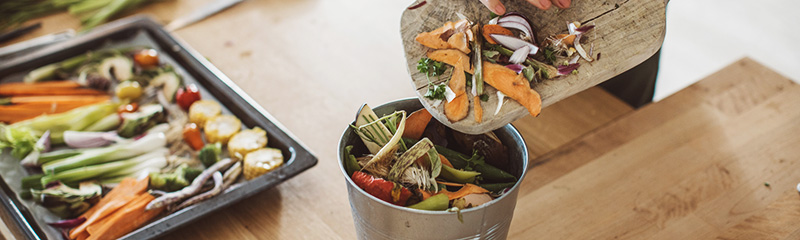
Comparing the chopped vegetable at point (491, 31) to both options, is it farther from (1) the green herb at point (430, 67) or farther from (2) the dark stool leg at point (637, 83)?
(2) the dark stool leg at point (637, 83)

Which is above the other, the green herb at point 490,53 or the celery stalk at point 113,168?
the green herb at point 490,53

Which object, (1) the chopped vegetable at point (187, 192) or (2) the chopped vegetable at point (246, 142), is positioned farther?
(2) the chopped vegetable at point (246, 142)

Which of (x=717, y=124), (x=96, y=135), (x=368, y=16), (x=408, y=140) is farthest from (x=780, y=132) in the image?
(x=96, y=135)

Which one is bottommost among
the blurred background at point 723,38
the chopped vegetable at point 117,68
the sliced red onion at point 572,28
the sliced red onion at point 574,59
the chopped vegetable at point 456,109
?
the blurred background at point 723,38

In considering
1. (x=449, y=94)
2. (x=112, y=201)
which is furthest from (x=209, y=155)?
(x=449, y=94)

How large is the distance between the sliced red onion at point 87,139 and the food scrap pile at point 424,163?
80 cm

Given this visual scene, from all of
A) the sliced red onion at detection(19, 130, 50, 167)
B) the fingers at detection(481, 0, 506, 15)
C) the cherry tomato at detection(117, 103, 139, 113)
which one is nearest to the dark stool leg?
the fingers at detection(481, 0, 506, 15)

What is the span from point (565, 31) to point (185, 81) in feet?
A: 3.28

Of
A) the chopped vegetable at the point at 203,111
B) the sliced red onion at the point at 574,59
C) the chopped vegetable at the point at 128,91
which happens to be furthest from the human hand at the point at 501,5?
the chopped vegetable at the point at 128,91

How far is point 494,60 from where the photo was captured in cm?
102

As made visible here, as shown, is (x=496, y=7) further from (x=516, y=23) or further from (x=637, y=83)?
(x=637, y=83)

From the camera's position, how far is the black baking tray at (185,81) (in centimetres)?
119

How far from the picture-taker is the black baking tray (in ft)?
3.91

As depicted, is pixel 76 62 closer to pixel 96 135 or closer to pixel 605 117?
pixel 96 135
